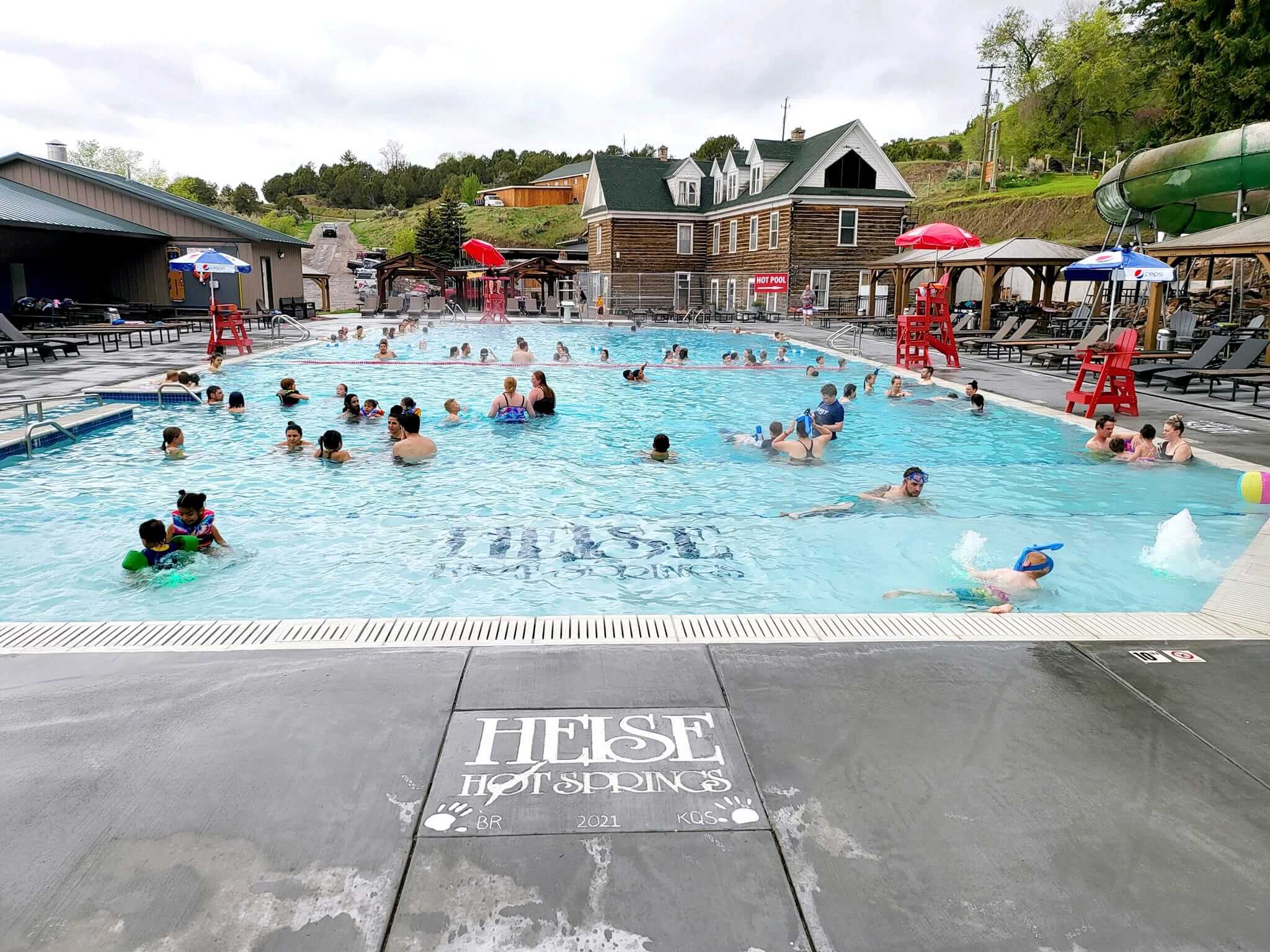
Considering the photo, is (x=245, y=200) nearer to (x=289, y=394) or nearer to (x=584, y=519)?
(x=289, y=394)

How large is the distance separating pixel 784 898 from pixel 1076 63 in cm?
7312

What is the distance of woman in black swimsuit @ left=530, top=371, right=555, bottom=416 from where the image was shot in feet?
49.2

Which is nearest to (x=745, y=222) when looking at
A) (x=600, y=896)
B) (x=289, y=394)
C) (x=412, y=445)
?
(x=289, y=394)

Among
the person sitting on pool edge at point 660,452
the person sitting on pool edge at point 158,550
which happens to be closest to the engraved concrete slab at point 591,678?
the person sitting on pool edge at point 158,550

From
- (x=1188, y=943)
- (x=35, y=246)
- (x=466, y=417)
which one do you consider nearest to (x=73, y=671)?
(x=1188, y=943)

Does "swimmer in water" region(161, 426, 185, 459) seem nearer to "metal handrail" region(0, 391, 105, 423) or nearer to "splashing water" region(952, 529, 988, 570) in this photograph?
"metal handrail" region(0, 391, 105, 423)

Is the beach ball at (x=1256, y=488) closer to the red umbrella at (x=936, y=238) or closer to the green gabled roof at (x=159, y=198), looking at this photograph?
the red umbrella at (x=936, y=238)

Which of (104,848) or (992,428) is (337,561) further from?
(992,428)

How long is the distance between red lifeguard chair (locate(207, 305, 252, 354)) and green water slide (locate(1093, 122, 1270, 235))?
26.7 metres

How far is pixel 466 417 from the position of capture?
1519 cm

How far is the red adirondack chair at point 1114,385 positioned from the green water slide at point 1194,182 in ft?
40.2

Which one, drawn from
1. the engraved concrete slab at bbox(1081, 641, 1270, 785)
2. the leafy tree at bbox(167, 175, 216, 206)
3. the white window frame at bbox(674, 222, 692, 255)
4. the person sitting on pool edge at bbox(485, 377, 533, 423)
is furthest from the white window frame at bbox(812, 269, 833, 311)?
the leafy tree at bbox(167, 175, 216, 206)

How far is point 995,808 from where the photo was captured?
3.26 meters

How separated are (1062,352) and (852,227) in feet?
71.4
